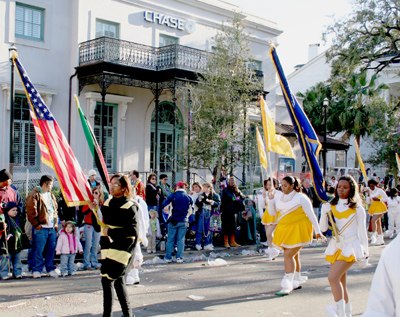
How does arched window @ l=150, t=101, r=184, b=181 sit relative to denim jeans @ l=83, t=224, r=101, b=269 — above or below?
above

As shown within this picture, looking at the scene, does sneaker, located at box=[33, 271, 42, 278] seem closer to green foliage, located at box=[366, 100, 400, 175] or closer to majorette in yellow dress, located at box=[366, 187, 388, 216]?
majorette in yellow dress, located at box=[366, 187, 388, 216]

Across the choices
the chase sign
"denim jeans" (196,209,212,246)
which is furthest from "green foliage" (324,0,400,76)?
"denim jeans" (196,209,212,246)

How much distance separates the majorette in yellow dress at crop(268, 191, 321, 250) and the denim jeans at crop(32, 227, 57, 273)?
4295 mm

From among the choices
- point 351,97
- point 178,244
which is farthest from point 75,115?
point 351,97

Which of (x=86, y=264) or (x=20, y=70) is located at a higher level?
(x=20, y=70)

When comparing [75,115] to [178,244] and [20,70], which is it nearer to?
[178,244]

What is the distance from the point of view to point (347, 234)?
592cm

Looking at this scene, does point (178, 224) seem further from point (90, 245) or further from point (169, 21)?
point (169, 21)

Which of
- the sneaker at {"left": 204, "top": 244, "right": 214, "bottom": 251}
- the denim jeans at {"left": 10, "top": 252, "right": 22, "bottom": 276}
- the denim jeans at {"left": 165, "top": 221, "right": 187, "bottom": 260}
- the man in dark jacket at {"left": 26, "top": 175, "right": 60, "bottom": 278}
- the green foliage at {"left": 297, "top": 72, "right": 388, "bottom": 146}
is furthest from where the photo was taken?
the green foliage at {"left": 297, "top": 72, "right": 388, "bottom": 146}

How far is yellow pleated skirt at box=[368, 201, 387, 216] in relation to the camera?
45.7 ft

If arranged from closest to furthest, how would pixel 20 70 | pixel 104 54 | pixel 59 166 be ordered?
pixel 59 166, pixel 20 70, pixel 104 54

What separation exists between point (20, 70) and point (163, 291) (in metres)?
4.11

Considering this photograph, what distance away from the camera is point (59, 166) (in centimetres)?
604

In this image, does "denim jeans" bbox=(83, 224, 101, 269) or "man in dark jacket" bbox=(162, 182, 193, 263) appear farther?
"man in dark jacket" bbox=(162, 182, 193, 263)
